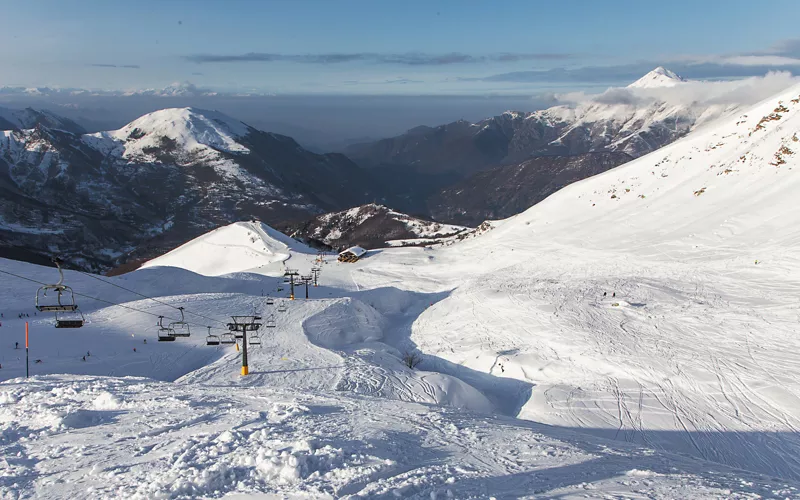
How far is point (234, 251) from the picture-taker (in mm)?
100188

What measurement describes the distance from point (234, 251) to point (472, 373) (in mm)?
74764

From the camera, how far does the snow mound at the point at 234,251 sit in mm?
93125

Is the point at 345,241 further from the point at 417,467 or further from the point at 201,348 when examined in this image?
the point at 417,467

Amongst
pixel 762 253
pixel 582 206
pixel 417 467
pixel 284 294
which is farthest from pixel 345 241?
pixel 417 467

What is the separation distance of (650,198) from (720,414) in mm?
65038

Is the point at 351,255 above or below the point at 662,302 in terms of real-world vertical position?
above

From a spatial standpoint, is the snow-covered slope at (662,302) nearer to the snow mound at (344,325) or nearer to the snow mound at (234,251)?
the snow mound at (344,325)

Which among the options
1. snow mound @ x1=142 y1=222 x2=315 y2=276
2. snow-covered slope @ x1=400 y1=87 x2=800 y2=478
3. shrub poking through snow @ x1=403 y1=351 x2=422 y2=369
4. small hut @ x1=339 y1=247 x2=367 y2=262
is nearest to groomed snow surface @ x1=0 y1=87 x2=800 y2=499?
snow-covered slope @ x1=400 y1=87 x2=800 y2=478

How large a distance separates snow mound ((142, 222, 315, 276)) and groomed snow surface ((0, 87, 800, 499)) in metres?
12.5

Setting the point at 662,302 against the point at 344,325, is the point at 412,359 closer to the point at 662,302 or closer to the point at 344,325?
the point at 344,325

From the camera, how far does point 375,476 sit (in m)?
12.2

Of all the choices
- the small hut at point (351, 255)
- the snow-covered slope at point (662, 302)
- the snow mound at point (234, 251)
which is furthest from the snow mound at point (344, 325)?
the snow mound at point (234, 251)

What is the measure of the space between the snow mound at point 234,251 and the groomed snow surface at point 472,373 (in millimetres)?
12488

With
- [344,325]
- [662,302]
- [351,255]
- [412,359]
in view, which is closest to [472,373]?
[412,359]
